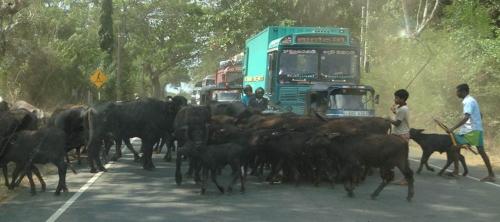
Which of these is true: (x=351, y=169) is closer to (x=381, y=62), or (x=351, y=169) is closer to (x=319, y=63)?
(x=319, y=63)

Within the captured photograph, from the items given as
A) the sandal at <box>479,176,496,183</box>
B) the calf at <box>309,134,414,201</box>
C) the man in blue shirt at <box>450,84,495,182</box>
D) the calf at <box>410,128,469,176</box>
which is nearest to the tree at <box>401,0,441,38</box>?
the calf at <box>410,128,469,176</box>

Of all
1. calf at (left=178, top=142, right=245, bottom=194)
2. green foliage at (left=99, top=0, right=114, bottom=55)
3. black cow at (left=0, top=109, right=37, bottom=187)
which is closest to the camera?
calf at (left=178, top=142, right=245, bottom=194)

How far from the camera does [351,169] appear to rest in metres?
10.7

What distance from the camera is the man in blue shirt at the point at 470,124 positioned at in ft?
40.3

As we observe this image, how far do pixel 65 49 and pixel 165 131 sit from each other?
2318 centimetres

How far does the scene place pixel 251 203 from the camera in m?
9.79

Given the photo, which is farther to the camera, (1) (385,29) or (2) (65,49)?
(2) (65,49)

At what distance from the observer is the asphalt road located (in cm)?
880

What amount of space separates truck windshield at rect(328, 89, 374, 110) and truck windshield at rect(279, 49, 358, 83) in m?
3.09

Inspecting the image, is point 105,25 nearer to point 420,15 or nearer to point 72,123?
point 420,15

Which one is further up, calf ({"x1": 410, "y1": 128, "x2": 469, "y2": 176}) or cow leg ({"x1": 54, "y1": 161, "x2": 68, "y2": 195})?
calf ({"x1": 410, "y1": 128, "x2": 469, "y2": 176})

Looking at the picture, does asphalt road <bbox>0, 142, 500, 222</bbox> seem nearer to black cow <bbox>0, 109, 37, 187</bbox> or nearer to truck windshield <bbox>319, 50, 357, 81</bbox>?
black cow <bbox>0, 109, 37, 187</bbox>

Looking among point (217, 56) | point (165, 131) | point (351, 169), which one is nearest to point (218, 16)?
point (217, 56)

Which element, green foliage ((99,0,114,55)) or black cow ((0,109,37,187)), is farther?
green foliage ((99,0,114,55))
